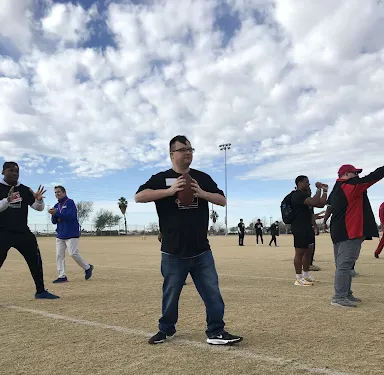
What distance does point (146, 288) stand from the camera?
7.75 m

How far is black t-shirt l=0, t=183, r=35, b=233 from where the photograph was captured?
6.32m

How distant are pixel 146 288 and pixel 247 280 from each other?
7.52 ft

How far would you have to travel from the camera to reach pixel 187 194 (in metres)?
3.85

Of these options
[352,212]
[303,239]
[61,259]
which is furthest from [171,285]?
[61,259]

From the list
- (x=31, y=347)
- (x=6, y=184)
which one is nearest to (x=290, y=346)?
(x=31, y=347)

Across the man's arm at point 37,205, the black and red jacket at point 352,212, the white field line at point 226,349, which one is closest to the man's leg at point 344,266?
the black and red jacket at point 352,212

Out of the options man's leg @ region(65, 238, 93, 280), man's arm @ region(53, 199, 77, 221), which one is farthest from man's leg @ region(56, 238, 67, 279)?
man's arm @ region(53, 199, 77, 221)

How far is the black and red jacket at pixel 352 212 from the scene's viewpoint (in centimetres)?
575

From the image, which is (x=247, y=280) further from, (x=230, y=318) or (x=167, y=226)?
(x=167, y=226)

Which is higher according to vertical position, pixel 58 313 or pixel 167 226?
pixel 167 226

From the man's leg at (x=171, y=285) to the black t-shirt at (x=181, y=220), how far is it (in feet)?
0.32

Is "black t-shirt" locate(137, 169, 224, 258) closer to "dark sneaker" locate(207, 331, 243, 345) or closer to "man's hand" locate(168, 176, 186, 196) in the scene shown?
"man's hand" locate(168, 176, 186, 196)

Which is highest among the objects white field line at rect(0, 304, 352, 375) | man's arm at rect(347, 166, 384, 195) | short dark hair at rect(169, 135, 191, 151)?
short dark hair at rect(169, 135, 191, 151)

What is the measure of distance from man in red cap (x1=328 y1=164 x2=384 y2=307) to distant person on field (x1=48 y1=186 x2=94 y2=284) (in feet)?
18.4
